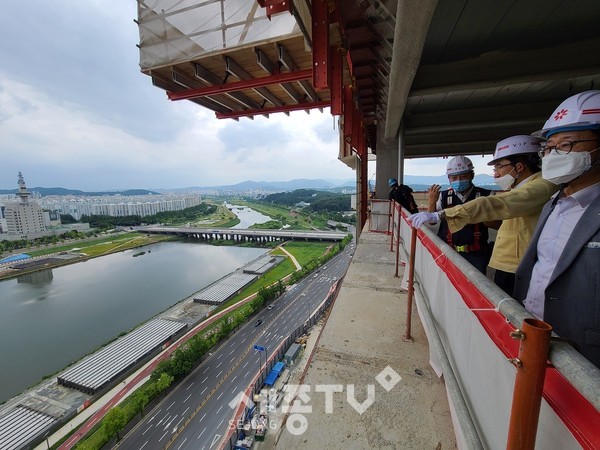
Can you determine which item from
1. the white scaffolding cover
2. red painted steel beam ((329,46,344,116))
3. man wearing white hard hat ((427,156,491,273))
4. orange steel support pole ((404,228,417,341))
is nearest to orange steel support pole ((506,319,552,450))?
orange steel support pole ((404,228,417,341))

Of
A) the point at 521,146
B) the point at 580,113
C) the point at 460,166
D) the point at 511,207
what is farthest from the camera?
the point at 460,166

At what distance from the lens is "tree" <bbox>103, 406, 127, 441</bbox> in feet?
40.5

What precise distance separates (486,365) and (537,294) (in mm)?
772

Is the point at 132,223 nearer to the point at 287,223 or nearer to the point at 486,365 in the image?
the point at 287,223

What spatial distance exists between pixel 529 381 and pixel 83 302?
3652 centimetres

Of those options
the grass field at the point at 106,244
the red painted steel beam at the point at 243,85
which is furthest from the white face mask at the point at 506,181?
the grass field at the point at 106,244

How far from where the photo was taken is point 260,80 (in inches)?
190

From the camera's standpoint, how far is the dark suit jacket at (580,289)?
113cm

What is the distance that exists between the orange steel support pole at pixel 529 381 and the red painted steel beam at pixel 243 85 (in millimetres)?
4718

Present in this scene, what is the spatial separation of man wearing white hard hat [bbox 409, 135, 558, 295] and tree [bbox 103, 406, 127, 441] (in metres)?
16.7

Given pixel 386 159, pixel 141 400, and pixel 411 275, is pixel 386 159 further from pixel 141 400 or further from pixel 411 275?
pixel 141 400

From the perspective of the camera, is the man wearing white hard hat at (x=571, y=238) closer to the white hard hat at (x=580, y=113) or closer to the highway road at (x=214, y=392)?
the white hard hat at (x=580, y=113)

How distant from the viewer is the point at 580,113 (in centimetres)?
131

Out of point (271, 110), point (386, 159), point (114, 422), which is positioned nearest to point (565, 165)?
point (271, 110)
